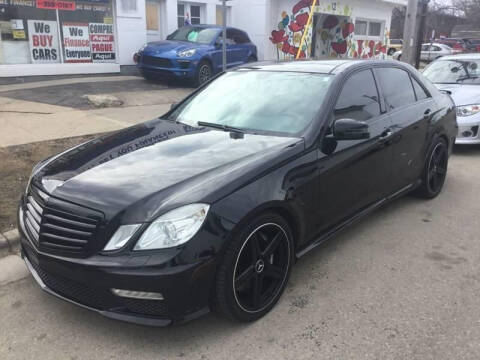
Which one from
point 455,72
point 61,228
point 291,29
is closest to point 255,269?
point 61,228

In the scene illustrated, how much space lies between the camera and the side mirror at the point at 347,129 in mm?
3420

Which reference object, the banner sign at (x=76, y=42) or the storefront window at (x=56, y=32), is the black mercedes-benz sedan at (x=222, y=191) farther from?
the banner sign at (x=76, y=42)

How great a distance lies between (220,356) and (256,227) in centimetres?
78

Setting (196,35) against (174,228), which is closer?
(174,228)

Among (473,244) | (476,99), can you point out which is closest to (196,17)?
(476,99)

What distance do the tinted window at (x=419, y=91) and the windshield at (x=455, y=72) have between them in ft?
12.4

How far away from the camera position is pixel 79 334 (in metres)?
2.85

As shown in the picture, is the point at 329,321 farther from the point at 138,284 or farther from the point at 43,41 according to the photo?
the point at 43,41

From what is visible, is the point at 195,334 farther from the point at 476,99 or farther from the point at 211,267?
Answer: the point at 476,99

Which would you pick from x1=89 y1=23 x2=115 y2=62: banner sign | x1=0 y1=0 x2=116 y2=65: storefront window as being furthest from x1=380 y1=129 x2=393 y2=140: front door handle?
x1=89 y1=23 x2=115 y2=62: banner sign

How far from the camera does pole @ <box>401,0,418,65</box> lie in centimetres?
1244

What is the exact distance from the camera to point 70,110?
30.3 feet

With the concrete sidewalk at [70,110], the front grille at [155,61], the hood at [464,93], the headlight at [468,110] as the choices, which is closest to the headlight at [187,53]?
the front grille at [155,61]

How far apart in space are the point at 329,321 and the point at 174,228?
123cm
